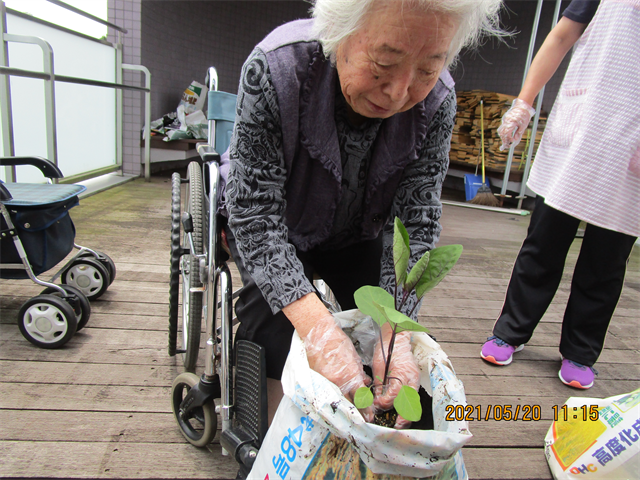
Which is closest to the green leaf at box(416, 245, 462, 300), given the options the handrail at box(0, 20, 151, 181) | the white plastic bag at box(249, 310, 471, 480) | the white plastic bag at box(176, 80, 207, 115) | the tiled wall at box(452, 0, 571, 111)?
the white plastic bag at box(249, 310, 471, 480)

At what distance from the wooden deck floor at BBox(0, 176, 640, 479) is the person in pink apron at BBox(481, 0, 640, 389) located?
0.57ft

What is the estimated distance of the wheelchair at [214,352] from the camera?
88 cm

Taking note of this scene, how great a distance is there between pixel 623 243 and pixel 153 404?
57.6 inches

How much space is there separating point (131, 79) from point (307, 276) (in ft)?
13.1

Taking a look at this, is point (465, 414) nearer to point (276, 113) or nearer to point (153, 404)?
point (276, 113)

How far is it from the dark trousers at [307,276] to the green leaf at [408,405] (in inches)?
14.7

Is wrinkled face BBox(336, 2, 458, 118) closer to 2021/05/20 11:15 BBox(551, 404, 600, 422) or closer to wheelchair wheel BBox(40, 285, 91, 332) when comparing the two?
2021/05/20 11:15 BBox(551, 404, 600, 422)

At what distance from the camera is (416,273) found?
2.21ft

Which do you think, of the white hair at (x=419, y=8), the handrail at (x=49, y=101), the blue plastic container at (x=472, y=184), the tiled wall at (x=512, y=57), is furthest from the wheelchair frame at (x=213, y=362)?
the tiled wall at (x=512, y=57)

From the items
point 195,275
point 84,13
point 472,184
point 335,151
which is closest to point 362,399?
point 335,151

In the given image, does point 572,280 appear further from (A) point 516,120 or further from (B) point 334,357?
(B) point 334,357

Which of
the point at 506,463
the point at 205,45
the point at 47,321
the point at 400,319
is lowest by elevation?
the point at 506,463

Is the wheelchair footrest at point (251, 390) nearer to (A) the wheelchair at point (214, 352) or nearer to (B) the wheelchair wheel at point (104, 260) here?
(A) the wheelchair at point (214, 352)

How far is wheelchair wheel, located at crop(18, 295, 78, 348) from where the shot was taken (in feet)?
4.78
